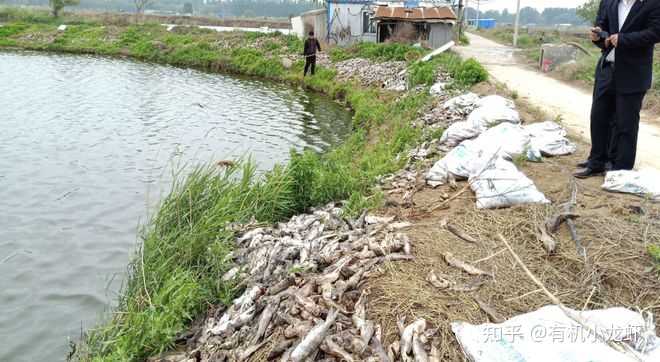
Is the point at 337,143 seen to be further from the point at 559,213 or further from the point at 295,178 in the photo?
the point at 559,213

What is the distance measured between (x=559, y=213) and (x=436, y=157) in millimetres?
3099

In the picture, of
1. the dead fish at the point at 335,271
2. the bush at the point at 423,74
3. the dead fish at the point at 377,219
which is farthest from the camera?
the bush at the point at 423,74

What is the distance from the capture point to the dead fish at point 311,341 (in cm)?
334

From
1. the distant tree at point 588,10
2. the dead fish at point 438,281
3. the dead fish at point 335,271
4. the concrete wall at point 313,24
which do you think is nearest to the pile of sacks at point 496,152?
the dead fish at point 438,281

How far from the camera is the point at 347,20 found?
26.2 metres

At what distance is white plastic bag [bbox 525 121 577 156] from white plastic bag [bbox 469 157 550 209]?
1551 mm

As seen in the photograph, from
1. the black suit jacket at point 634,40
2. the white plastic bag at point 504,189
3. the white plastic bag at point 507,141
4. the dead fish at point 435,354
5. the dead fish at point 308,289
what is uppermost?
the black suit jacket at point 634,40

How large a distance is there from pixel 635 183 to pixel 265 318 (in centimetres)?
373

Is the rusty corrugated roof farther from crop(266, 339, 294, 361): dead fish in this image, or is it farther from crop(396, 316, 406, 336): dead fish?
crop(266, 339, 294, 361): dead fish

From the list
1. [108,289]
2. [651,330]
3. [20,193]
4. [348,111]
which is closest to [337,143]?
[348,111]

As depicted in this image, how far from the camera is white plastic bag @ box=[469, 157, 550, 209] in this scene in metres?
5.09

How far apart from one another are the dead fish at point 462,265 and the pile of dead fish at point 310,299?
352 millimetres

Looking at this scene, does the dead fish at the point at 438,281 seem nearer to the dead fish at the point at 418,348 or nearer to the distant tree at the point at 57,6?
the dead fish at the point at 418,348

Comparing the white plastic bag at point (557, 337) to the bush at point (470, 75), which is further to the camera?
the bush at point (470, 75)
